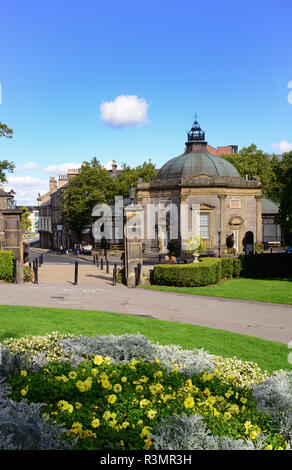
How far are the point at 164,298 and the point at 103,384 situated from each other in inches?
450

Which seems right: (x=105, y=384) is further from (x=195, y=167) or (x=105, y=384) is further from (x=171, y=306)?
(x=195, y=167)

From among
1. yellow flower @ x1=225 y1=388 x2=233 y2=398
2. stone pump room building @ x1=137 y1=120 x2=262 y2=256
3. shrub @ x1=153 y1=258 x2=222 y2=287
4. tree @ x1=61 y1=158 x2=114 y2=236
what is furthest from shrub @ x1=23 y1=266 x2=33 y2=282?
tree @ x1=61 y1=158 x2=114 y2=236

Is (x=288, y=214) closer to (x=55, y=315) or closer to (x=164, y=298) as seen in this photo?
(x=164, y=298)

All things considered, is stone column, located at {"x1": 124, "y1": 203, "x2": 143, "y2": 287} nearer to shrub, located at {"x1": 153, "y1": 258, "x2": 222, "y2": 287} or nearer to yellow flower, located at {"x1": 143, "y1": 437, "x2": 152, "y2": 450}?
shrub, located at {"x1": 153, "y1": 258, "x2": 222, "y2": 287}

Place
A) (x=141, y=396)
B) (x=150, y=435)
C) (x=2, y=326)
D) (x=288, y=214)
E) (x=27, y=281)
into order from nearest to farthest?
(x=150, y=435), (x=141, y=396), (x=2, y=326), (x=27, y=281), (x=288, y=214)

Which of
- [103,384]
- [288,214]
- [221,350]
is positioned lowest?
[221,350]

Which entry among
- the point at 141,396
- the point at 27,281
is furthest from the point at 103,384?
the point at 27,281

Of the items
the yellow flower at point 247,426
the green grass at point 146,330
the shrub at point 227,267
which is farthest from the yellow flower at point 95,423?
the shrub at point 227,267

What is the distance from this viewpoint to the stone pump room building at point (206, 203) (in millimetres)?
40562

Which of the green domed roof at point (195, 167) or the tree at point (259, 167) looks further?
the tree at point (259, 167)

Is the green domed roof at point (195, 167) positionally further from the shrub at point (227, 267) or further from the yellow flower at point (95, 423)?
the yellow flower at point (95, 423)

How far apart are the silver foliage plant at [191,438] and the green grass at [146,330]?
3.95m

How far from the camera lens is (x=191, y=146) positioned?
158 ft

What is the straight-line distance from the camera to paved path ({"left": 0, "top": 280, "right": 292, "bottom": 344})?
12.2 metres
